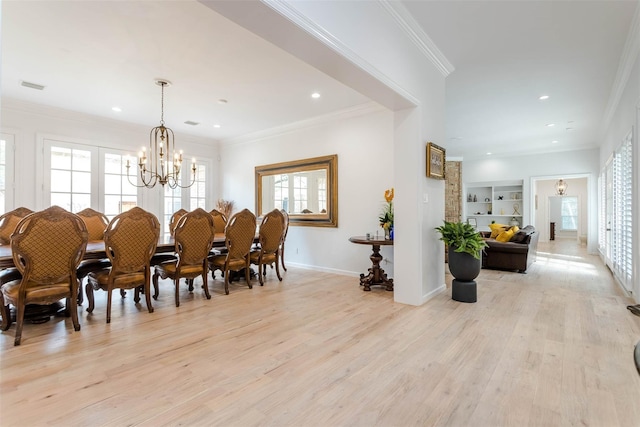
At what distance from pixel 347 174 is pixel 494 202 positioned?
759 cm

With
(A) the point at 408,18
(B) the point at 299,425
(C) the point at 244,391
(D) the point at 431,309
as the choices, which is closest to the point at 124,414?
(C) the point at 244,391

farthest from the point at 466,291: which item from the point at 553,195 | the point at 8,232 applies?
the point at 553,195

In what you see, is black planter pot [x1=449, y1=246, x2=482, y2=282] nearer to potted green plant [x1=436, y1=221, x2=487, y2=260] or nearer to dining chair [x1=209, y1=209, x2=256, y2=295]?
potted green plant [x1=436, y1=221, x2=487, y2=260]

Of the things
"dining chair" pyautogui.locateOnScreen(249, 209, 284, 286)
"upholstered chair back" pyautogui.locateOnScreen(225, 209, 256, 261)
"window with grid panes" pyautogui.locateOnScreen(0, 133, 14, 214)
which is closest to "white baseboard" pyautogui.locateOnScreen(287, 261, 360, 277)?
"dining chair" pyautogui.locateOnScreen(249, 209, 284, 286)

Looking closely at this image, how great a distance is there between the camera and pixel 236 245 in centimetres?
443

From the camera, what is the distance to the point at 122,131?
623 centimetres

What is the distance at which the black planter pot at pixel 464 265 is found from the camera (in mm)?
3807

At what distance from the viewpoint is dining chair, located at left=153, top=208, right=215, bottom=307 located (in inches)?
151

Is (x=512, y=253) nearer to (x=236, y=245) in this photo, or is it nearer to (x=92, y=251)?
(x=236, y=245)

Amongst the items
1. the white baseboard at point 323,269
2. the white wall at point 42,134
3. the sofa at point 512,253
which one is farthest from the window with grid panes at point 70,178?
the sofa at point 512,253

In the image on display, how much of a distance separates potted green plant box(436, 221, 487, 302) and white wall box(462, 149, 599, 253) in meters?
6.91

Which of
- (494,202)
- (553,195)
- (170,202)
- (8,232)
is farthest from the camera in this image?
(553,195)

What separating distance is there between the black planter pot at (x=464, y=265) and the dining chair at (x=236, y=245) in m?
2.65

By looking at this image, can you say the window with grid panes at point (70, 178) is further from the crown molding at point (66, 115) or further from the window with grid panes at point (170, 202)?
the window with grid panes at point (170, 202)
